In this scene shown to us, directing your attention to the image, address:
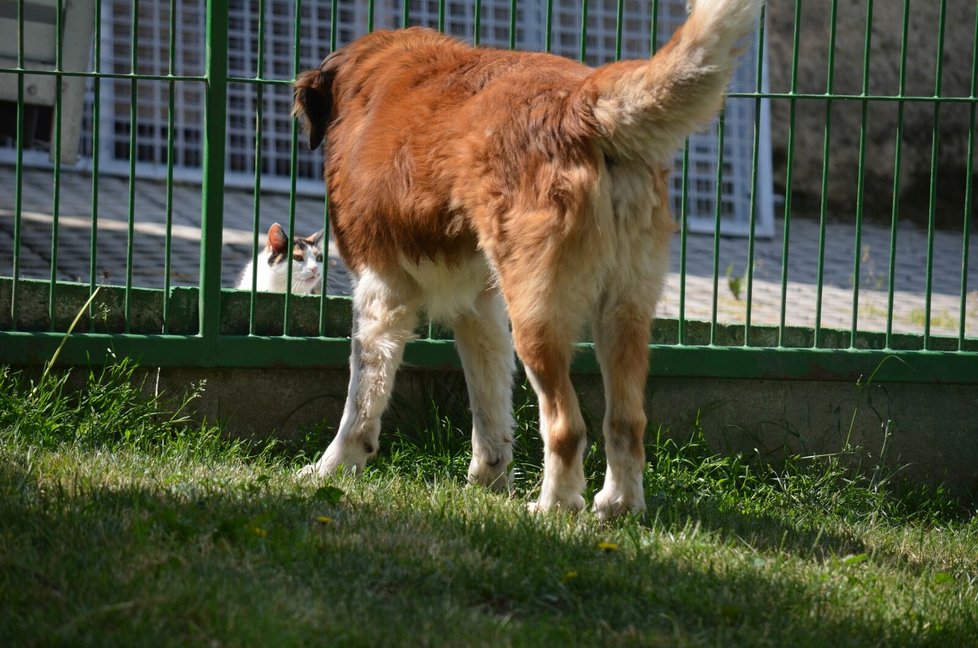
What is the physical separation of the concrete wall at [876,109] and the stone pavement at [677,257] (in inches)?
20.6

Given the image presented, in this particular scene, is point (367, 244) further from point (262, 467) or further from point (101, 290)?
point (101, 290)

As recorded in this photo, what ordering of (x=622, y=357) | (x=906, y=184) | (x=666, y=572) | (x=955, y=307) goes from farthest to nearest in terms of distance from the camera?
(x=906, y=184) → (x=955, y=307) → (x=622, y=357) → (x=666, y=572)

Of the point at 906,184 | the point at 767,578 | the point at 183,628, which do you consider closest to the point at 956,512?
the point at 767,578

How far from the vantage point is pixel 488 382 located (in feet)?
16.0

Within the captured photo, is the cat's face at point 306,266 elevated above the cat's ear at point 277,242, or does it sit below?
below

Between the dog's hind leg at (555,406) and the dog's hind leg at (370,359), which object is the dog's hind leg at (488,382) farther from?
the dog's hind leg at (555,406)

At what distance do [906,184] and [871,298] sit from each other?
4.32m

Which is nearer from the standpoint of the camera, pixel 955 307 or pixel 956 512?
pixel 956 512

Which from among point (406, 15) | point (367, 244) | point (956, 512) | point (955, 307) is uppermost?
point (406, 15)

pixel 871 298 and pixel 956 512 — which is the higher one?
pixel 871 298

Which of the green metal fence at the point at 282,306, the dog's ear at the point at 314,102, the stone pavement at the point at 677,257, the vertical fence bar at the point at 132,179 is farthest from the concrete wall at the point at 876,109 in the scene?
the vertical fence bar at the point at 132,179

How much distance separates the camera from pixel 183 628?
2.87m

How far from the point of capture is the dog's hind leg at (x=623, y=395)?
4.16m

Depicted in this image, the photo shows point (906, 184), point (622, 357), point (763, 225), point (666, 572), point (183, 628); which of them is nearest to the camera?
point (183, 628)
